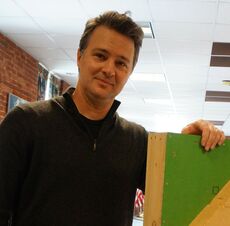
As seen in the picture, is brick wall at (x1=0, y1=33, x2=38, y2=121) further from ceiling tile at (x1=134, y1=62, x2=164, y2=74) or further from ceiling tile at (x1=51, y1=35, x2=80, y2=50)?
ceiling tile at (x1=134, y1=62, x2=164, y2=74)

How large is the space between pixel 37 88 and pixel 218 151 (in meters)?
5.66

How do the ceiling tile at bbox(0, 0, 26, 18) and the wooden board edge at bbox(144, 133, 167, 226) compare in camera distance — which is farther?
the ceiling tile at bbox(0, 0, 26, 18)

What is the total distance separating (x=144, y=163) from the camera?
143cm

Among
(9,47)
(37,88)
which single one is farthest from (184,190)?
(37,88)

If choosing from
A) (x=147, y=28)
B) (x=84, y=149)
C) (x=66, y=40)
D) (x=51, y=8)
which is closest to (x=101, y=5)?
(x=51, y=8)

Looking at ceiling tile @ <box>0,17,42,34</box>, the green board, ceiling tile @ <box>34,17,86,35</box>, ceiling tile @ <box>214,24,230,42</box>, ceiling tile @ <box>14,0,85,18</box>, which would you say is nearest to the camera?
the green board

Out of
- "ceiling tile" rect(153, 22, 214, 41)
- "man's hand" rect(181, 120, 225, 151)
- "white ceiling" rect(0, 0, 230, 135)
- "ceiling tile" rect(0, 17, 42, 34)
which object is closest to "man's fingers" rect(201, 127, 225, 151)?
"man's hand" rect(181, 120, 225, 151)

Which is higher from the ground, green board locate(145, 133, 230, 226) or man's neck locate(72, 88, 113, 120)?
man's neck locate(72, 88, 113, 120)

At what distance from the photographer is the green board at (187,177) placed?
1076 mm

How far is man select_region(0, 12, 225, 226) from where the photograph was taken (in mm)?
1247

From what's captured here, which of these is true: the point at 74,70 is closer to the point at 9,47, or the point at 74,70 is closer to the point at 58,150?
the point at 9,47

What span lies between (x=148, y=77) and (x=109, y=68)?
5.59 m

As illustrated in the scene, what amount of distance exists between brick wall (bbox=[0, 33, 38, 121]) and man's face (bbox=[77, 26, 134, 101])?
4.09m

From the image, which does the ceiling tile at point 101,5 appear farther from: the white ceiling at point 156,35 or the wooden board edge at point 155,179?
the wooden board edge at point 155,179
